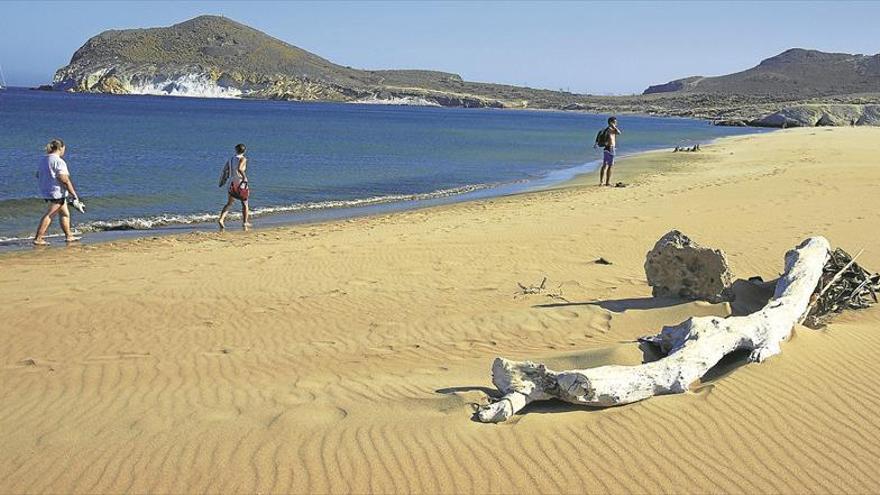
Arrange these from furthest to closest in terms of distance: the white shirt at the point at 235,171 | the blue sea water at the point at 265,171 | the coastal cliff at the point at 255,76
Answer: the coastal cliff at the point at 255,76 → the blue sea water at the point at 265,171 → the white shirt at the point at 235,171

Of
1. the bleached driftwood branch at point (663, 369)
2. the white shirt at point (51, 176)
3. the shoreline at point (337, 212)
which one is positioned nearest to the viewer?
the bleached driftwood branch at point (663, 369)

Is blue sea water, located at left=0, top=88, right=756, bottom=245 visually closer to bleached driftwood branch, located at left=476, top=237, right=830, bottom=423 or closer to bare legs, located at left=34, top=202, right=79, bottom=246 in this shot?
bare legs, located at left=34, top=202, right=79, bottom=246

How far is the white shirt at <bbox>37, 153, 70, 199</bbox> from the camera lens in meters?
12.2

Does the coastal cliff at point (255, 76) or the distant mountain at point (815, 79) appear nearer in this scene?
the distant mountain at point (815, 79)

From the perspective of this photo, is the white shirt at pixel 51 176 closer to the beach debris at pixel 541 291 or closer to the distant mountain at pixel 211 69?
the beach debris at pixel 541 291

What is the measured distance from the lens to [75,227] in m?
14.7

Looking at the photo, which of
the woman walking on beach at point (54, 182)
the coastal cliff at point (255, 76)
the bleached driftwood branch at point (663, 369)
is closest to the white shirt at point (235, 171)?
the woman walking on beach at point (54, 182)

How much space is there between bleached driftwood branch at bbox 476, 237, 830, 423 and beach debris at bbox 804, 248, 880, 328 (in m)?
1.03

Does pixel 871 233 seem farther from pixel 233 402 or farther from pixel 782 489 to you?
pixel 233 402

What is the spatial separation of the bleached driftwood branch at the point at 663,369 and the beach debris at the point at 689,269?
99cm

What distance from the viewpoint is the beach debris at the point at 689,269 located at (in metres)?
7.60

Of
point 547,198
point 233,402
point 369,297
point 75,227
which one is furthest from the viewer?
point 547,198

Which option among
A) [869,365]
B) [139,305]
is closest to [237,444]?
[139,305]

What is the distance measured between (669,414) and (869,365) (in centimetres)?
237
